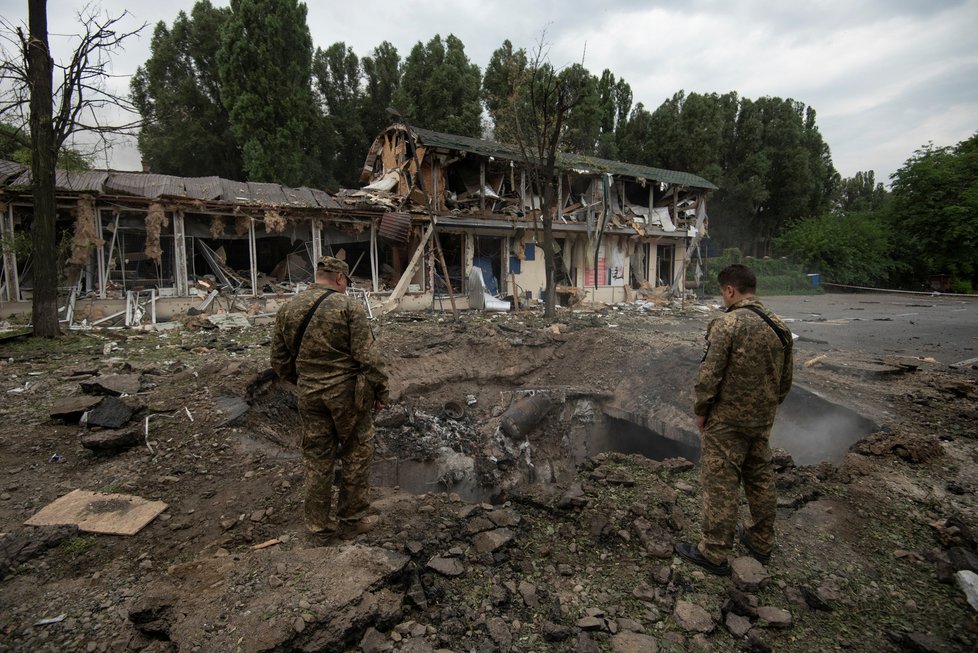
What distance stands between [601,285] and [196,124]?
19.5 metres

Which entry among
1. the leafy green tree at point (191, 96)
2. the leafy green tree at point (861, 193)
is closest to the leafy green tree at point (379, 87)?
the leafy green tree at point (191, 96)

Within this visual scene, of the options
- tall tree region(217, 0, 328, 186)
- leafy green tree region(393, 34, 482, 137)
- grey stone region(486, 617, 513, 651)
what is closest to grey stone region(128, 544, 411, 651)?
grey stone region(486, 617, 513, 651)

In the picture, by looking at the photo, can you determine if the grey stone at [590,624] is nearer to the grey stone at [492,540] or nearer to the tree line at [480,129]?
the grey stone at [492,540]

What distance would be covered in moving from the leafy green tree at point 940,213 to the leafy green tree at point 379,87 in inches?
1081

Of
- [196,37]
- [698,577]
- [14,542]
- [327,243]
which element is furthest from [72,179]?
[196,37]

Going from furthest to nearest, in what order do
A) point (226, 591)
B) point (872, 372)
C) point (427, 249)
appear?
1. point (427, 249)
2. point (872, 372)
3. point (226, 591)

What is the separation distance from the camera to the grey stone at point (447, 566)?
2.70 metres

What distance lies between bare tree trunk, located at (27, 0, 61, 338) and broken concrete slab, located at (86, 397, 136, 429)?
5.52m

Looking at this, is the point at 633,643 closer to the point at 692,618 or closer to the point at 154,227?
the point at 692,618

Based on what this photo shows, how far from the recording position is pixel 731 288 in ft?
9.91

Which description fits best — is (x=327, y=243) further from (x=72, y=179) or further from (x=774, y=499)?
(x=774, y=499)

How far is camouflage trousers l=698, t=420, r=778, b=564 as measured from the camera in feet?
9.25

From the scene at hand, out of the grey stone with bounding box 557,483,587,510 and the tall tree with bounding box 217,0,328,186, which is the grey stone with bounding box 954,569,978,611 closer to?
the grey stone with bounding box 557,483,587,510

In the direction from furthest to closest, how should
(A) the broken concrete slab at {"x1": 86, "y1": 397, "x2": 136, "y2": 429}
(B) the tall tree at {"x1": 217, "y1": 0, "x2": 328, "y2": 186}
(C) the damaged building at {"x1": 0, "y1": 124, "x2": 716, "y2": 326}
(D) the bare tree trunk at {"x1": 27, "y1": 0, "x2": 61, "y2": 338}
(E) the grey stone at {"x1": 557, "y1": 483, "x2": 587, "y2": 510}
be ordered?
1. (B) the tall tree at {"x1": 217, "y1": 0, "x2": 328, "y2": 186}
2. (C) the damaged building at {"x1": 0, "y1": 124, "x2": 716, "y2": 326}
3. (D) the bare tree trunk at {"x1": 27, "y1": 0, "x2": 61, "y2": 338}
4. (A) the broken concrete slab at {"x1": 86, "y1": 397, "x2": 136, "y2": 429}
5. (E) the grey stone at {"x1": 557, "y1": 483, "x2": 587, "y2": 510}
